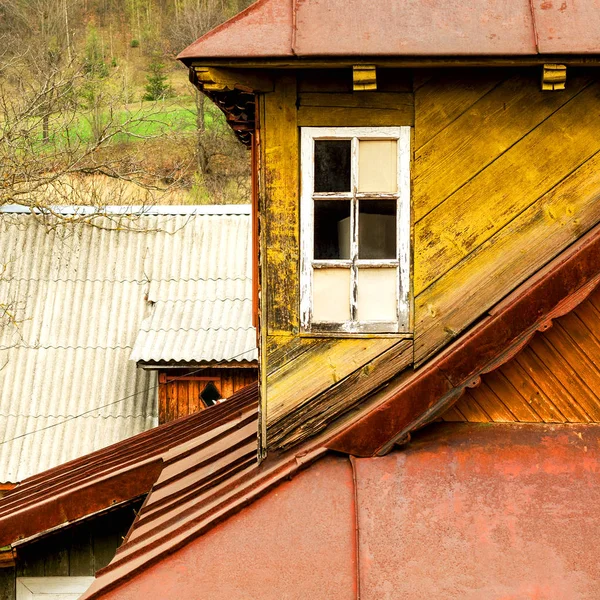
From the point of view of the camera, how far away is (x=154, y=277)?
54.3 ft

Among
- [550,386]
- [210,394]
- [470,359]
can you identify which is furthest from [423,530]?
[210,394]

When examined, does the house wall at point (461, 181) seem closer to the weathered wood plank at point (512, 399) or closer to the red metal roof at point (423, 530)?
the weathered wood plank at point (512, 399)

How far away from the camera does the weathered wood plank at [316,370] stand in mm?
4410

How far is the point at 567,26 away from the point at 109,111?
102 ft

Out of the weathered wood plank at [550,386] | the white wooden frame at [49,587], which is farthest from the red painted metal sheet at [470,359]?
the white wooden frame at [49,587]

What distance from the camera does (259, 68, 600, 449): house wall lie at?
14.3ft

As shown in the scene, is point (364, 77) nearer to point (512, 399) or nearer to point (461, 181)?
point (461, 181)

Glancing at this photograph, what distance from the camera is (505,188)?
438 centimetres

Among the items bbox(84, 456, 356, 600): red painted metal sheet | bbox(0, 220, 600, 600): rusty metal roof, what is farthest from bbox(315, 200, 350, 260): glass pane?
bbox(84, 456, 356, 600): red painted metal sheet

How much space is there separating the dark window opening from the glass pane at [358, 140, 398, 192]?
1055cm

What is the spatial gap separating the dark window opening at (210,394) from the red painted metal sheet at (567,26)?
434 inches

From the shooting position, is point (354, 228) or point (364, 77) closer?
point (364, 77)

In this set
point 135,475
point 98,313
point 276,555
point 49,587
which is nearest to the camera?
point 276,555

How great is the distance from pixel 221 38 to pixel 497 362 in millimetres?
1821
